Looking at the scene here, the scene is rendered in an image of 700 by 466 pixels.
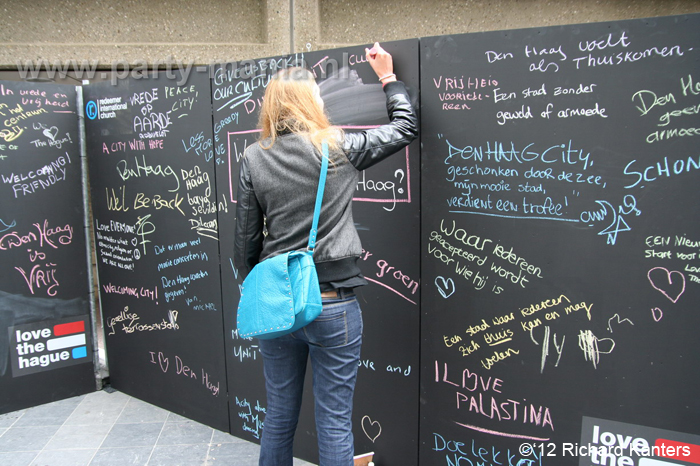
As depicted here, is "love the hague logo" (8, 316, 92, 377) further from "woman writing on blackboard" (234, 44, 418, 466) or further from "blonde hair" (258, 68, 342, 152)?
"blonde hair" (258, 68, 342, 152)

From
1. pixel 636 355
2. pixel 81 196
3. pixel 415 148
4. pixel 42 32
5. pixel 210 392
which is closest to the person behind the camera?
pixel 636 355

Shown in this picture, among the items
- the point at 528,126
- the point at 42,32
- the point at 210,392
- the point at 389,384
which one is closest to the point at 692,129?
the point at 528,126

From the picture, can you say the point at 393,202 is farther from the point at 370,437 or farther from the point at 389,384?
the point at 370,437

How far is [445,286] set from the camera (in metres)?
2.68

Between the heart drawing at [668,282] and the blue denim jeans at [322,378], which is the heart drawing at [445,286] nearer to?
the blue denim jeans at [322,378]

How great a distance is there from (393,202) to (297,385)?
3.68ft

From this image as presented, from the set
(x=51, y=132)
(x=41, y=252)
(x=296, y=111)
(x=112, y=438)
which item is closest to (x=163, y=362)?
(x=112, y=438)

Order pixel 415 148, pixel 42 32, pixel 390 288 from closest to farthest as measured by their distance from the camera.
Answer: pixel 415 148, pixel 390 288, pixel 42 32

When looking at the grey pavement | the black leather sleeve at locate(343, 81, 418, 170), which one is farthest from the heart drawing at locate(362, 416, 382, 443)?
the black leather sleeve at locate(343, 81, 418, 170)

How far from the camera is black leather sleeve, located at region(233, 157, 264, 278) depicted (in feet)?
7.29

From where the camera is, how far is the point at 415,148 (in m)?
2.66

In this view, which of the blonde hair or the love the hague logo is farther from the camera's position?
the love the hague logo

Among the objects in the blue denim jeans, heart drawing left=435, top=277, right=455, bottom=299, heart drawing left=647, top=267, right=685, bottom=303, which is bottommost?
the blue denim jeans

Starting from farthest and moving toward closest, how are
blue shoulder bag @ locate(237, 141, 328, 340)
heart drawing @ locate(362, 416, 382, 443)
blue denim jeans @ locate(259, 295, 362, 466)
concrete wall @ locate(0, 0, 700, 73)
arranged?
concrete wall @ locate(0, 0, 700, 73) < heart drawing @ locate(362, 416, 382, 443) < blue denim jeans @ locate(259, 295, 362, 466) < blue shoulder bag @ locate(237, 141, 328, 340)
